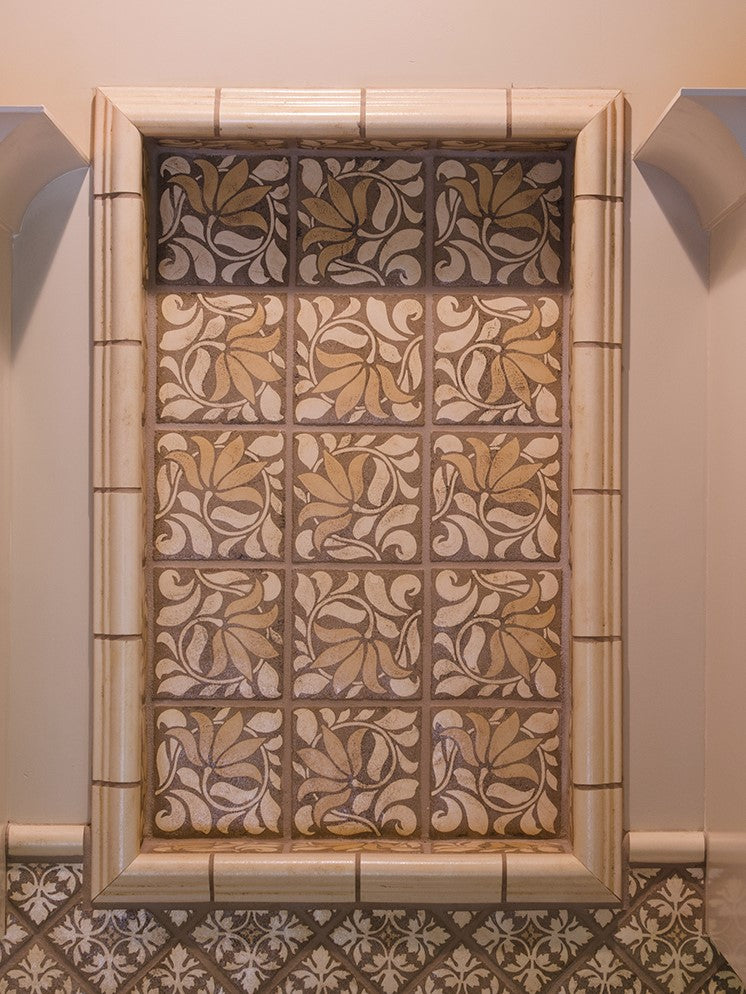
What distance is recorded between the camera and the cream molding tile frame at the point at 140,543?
106 cm

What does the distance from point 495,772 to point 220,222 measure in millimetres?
811

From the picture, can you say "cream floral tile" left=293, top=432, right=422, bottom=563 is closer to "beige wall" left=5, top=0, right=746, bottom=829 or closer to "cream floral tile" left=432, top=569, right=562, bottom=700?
"cream floral tile" left=432, top=569, right=562, bottom=700

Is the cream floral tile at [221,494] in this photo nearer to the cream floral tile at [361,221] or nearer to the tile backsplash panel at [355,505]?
the tile backsplash panel at [355,505]

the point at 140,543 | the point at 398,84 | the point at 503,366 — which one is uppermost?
the point at 398,84

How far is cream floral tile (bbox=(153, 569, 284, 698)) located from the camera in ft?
3.65

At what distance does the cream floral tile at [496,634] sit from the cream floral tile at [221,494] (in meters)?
0.24

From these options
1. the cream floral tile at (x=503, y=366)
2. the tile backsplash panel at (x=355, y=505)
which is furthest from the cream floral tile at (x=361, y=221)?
the cream floral tile at (x=503, y=366)

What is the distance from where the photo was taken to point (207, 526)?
1116 mm

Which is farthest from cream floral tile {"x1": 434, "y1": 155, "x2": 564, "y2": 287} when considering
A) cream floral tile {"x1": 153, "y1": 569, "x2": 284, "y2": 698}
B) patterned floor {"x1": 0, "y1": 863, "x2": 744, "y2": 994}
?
patterned floor {"x1": 0, "y1": 863, "x2": 744, "y2": 994}

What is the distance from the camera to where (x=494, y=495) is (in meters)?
1.12

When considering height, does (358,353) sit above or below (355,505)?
above

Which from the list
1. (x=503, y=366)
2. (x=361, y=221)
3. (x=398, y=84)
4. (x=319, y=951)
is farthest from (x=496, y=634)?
(x=398, y=84)

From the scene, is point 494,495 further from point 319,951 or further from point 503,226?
point 319,951

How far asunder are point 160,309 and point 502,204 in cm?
47
